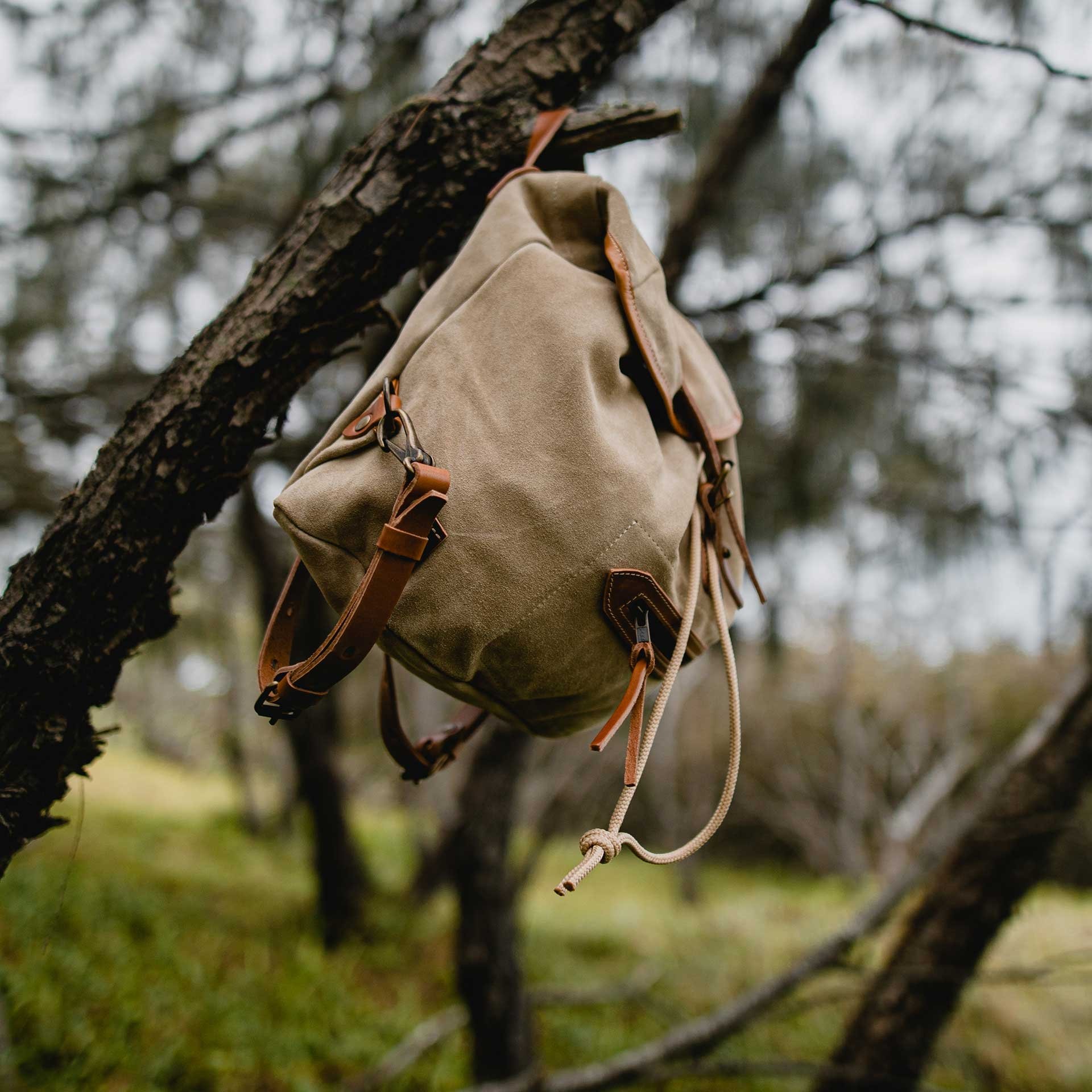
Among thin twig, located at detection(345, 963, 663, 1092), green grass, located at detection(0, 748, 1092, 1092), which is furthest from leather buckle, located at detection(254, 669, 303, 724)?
thin twig, located at detection(345, 963, 663, 1092)

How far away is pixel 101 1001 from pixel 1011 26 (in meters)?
4.66

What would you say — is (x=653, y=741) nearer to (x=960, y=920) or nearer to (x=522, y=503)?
(x=522, y=503)

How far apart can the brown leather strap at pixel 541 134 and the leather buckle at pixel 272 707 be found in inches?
26.9

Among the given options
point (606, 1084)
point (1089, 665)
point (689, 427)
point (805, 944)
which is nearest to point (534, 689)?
point (689, 427)

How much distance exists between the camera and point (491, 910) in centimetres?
274

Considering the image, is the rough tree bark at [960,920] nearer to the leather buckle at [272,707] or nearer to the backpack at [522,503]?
the backpack at [522,503]

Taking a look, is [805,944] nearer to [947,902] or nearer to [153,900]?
[947,902]

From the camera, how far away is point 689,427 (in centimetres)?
99

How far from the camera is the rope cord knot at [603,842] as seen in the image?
2.40 ft

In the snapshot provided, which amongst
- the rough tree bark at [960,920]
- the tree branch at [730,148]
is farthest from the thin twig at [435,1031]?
the tree branch at [730,148]

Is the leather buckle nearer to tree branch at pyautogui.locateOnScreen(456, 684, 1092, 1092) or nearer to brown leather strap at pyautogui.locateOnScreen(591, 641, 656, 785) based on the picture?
brown leather strap at pyautogui.locateOnScreen(591, 641, 656, 785)

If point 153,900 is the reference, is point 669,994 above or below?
below

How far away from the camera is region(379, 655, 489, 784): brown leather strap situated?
1037mm

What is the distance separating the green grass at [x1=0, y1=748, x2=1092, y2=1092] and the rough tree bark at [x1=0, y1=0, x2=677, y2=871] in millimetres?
311
